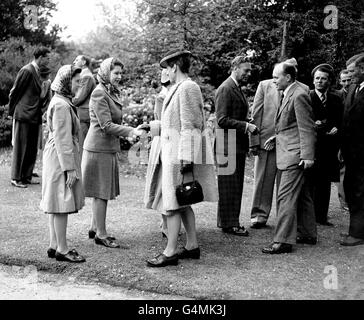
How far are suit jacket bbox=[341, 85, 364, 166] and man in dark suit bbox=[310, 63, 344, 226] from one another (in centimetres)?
61

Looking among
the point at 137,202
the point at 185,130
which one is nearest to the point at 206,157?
the point at 185,130

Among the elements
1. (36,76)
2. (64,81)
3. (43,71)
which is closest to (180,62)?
(64,81)

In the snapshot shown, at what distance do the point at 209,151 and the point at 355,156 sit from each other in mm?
1905

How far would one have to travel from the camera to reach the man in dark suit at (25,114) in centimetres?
899

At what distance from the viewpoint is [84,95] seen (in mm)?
7680

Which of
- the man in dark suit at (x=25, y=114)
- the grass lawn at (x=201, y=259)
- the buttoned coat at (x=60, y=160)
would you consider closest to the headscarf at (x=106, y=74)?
the buttoned coat at (x=60, y=160)

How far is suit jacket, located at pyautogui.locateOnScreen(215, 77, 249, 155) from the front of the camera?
6273 millimetres

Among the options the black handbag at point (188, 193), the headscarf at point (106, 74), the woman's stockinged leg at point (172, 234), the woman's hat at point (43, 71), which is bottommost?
the woman's stockinged leg at point (172, 234)

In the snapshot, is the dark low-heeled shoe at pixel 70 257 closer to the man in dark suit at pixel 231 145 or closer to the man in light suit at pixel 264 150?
the man in dark suit at pixel 231 145

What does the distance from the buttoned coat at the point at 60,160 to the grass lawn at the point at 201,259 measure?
622mm

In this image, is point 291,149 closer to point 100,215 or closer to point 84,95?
point 100,215

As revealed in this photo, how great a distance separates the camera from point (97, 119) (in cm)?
557

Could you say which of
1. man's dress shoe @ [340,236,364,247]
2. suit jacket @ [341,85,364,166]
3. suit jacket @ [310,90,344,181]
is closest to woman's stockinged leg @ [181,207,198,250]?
man's dress shoe @ [340,236,364,247]

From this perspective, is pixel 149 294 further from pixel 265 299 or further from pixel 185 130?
pixel 185 130
